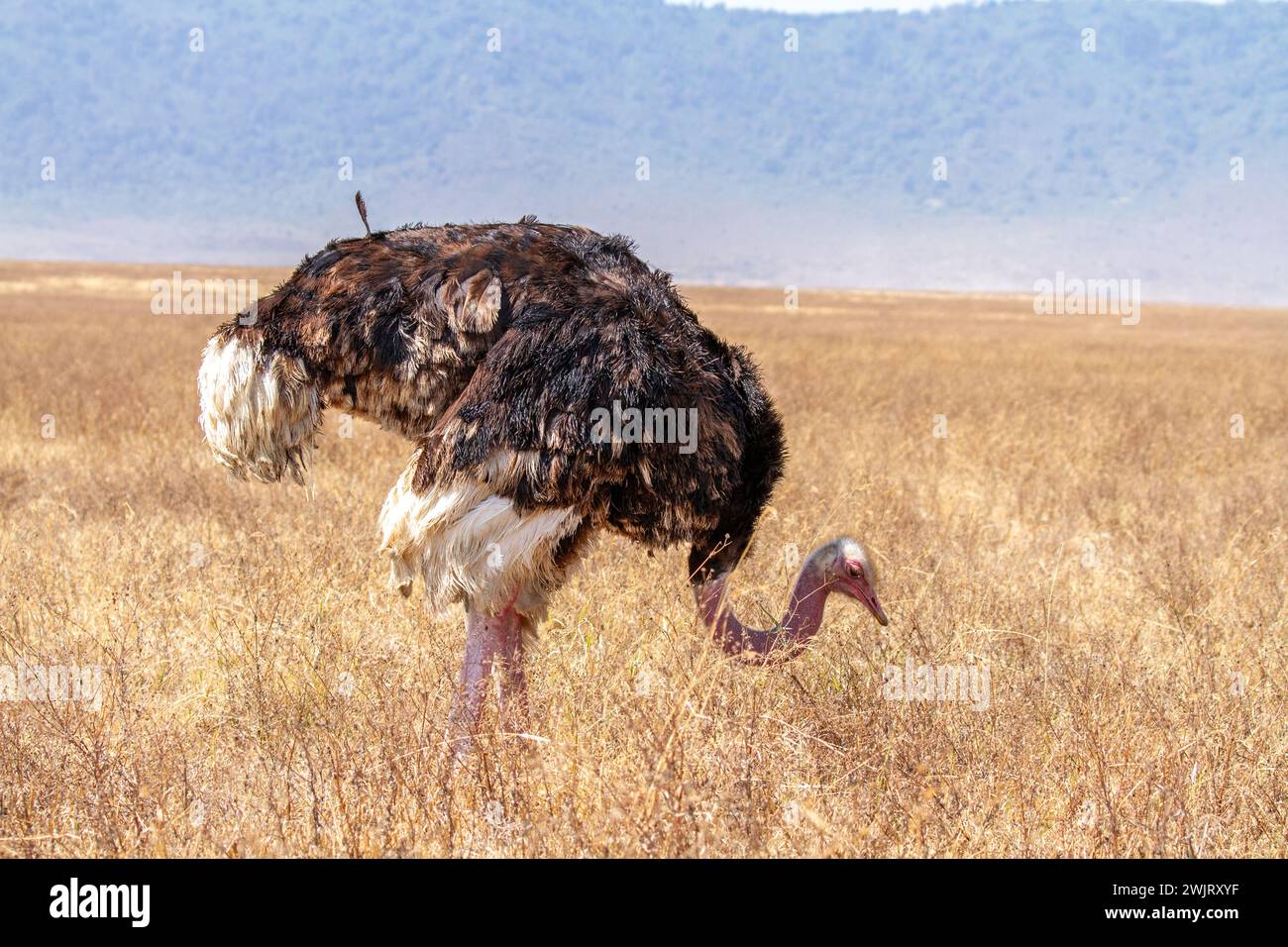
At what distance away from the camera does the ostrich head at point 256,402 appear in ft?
13.7

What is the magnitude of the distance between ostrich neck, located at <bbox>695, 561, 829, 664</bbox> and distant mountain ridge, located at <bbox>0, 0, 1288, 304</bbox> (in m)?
96.6

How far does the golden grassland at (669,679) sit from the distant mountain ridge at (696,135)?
306 ft

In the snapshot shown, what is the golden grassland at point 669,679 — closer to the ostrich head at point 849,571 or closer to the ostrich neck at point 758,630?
the ostrich neck at point 758,630

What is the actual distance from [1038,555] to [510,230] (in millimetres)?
3623

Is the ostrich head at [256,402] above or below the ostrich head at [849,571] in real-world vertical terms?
above

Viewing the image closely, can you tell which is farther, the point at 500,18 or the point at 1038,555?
the point at 500,18

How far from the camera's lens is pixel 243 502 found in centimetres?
734

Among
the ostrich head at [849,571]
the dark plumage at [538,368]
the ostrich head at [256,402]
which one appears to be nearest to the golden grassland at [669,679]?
the ostrich head at [849,571]

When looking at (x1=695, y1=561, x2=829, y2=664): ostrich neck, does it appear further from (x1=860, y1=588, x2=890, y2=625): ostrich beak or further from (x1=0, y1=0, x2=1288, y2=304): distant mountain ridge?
(x1=0, y1=0, x2=1288, y2=304): distant mountain ridge

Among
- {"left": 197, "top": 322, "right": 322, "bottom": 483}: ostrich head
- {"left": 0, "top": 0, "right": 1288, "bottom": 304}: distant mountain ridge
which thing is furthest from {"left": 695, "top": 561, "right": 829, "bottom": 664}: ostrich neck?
{"left": 0, "top": 0, "right": 1288, "bottom": 304}: distant mountain ridge

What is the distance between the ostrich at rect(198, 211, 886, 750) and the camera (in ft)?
12.4

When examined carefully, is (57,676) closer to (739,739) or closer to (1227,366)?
(739,739)
